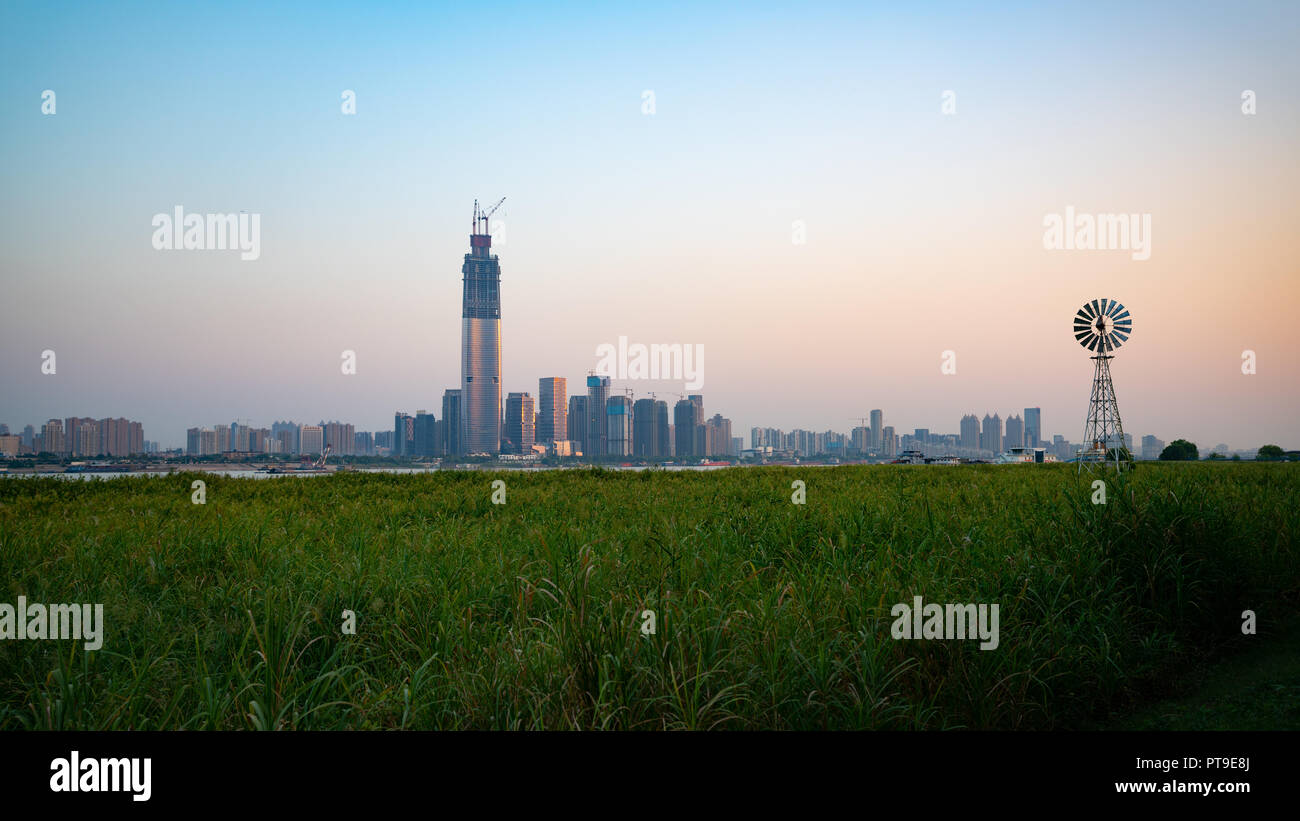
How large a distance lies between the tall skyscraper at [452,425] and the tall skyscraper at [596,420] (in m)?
10.3

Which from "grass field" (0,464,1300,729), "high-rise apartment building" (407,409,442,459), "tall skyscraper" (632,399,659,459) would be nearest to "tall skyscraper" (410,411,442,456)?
"high-rise apartment building" (407,409,442,459)

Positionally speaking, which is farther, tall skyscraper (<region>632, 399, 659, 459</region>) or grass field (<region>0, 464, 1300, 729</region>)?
tall skyscraper (<region>632, 399, 659, 459</region>)

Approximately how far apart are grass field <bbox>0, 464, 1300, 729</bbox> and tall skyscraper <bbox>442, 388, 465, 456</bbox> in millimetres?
43185

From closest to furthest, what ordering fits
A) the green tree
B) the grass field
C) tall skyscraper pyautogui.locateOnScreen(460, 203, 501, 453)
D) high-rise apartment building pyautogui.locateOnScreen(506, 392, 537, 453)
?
the grass field → the green tree → high-rise apartment building pyautogui.locateOnScreen(506, 392, 537, 453) → tall skyscraper pyautogui.locateOnScreen(460, 203, 501, 453)

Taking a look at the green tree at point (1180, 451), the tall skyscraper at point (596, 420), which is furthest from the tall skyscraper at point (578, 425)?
the green tree at point (1180, 451)

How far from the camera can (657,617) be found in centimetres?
364

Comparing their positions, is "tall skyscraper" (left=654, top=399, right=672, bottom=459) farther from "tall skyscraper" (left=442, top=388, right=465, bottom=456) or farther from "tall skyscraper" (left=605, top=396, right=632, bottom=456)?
"tall skyscraper" (left=442, top=388, right=465, bottom=456)

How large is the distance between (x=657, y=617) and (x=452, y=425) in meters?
53.9

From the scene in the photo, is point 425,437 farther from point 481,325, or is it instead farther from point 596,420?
point 481,325

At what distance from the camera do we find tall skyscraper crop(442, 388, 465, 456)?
1999 inches

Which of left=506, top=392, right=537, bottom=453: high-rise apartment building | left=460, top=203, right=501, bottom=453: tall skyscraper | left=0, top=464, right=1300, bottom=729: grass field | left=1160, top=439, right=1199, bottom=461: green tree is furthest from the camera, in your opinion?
left=460, top=203, right=501, bottom=453: tall skyscraper

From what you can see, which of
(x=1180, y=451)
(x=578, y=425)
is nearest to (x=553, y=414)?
(x=578, y=425)

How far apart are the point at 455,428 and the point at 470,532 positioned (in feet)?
163
